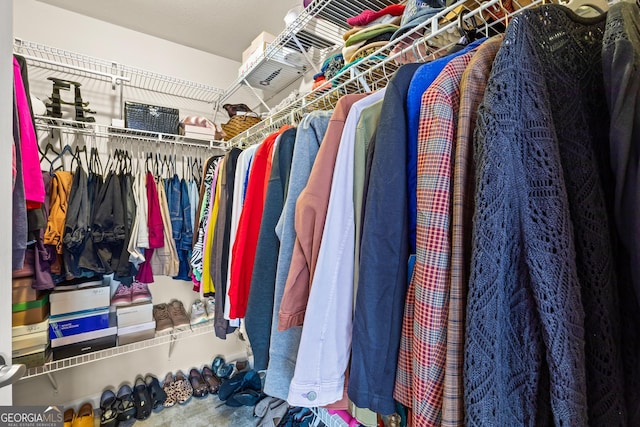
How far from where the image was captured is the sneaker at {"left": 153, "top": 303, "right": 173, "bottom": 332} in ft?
5.76

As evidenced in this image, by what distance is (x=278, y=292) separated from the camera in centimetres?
66

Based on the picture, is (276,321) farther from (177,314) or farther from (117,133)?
(117,133)

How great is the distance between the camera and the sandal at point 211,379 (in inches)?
74.0

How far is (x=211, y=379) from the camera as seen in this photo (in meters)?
1.96

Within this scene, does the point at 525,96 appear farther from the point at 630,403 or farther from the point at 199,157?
the point at 199,157

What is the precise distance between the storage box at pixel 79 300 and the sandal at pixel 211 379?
0.90m

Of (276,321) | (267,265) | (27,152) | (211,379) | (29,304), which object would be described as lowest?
(211,379)

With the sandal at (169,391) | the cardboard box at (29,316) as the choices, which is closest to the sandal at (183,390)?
the sandal at (169,391)

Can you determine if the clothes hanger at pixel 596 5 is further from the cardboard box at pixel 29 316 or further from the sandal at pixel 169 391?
the sandal at pixel 169 391

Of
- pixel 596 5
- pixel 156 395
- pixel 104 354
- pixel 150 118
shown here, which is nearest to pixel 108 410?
pixel 156 395

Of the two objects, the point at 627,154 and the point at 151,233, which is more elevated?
the point at 627,154

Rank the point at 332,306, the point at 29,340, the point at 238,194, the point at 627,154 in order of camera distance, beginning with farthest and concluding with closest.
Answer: the point at 29,340 < the point at 238,194 < the point at 332,306 < the point at 627,154

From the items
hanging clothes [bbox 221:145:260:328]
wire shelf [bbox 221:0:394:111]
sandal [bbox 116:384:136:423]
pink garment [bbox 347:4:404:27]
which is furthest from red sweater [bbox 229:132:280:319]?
sandal [bbox 116:384:136:423]

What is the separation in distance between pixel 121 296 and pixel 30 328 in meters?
0.40
